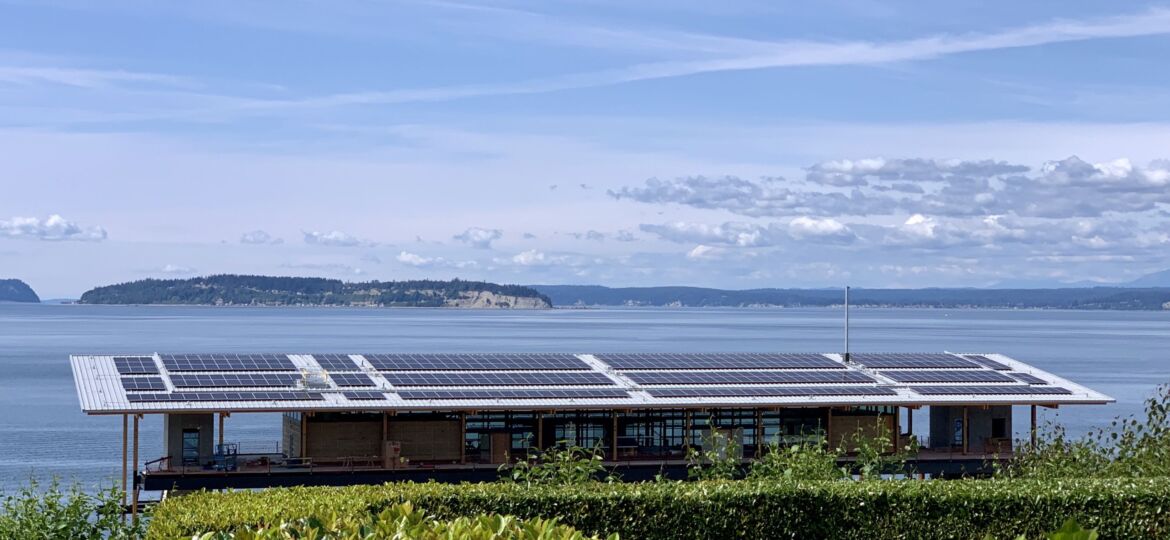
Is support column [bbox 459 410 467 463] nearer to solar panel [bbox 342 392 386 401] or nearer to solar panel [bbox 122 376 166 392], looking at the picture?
solar panel [bbox 342 392 386 401]

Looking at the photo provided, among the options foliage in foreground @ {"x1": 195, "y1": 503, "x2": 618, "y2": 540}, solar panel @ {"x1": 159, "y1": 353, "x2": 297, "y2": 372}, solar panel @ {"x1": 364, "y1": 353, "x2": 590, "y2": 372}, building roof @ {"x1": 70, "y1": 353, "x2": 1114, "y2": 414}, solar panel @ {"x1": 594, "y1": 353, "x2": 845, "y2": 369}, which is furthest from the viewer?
solar panel @ {"x1": 594, "y1": 353, "x2": 845, "y2": 369}

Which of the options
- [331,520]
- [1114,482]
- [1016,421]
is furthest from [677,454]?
[1016,421]

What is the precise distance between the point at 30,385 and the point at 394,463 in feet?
233

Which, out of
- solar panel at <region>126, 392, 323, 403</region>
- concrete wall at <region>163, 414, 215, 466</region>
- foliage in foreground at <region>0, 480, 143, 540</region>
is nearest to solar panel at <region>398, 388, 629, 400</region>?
solar panel at <region>126, 392, 323, 403</region>

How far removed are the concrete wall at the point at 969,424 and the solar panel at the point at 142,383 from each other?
2396 centimetres

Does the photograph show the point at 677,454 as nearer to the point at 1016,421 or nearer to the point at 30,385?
the point at 1016,421

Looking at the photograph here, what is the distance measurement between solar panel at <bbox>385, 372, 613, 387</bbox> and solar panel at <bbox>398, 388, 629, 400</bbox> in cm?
95

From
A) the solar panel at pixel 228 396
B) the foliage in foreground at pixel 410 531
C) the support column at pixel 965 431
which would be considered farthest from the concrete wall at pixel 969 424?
the foliage in foreground at pixel 410 531

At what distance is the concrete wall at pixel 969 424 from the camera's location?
43188 mm

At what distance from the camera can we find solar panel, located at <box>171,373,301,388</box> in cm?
3759

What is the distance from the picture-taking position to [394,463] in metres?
38.1

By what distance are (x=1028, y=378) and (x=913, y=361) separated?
3960 mm

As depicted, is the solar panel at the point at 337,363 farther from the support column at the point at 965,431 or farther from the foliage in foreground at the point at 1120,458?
the foliage in foreground at the point at 1120,458

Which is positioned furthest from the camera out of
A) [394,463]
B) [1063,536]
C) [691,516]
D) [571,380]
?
[571,380]
